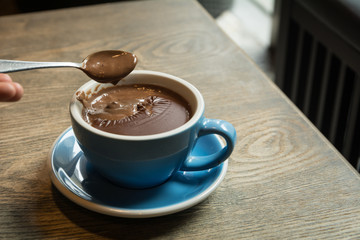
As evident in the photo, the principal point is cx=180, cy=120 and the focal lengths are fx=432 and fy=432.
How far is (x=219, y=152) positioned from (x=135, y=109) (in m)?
0.12

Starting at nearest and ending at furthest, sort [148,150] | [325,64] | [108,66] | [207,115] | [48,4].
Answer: [148,150] < [108,66] < [207,115] < [325,64] < [48,4]

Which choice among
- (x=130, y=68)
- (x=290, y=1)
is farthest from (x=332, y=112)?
(x=130, y=68)

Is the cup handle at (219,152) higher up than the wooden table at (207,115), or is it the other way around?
the cup handle at (219,152)

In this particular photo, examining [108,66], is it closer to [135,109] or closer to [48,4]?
[135,109]

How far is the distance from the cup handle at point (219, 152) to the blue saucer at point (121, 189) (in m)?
0.02

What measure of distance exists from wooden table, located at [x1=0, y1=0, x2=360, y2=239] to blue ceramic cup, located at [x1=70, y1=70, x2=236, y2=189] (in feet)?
0.15

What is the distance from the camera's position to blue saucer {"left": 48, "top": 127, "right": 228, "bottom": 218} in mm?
482

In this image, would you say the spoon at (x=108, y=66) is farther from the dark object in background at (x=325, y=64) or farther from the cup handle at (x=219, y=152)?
the dark object in background at (x=325, y=64)

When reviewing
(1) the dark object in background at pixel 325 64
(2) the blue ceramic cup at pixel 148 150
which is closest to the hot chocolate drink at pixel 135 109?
(2) the blue ceramic cup at pixel 148 150

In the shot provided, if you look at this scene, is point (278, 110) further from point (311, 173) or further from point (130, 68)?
point (130, 68)

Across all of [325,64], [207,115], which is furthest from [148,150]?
[325,64]

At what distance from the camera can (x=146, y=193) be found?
520 mm

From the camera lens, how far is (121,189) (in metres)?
0.52

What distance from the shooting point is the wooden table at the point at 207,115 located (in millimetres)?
494
